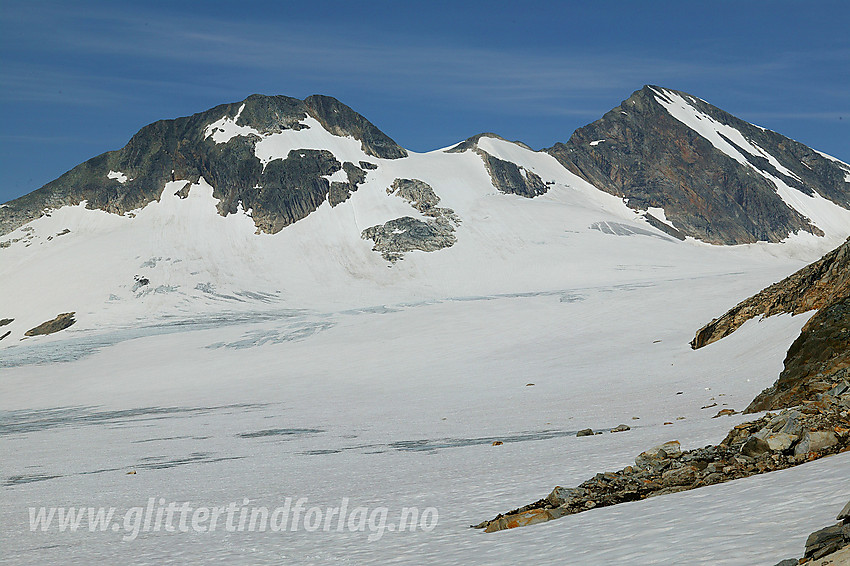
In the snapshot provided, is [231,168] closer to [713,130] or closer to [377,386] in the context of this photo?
[377,386]

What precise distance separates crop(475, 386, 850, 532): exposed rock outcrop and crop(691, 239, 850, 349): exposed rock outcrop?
49.7 ft

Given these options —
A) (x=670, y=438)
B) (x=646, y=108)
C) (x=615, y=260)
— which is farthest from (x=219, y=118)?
(x=670, y=438)

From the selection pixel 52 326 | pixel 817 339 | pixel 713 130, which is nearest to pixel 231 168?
pixel 52 326

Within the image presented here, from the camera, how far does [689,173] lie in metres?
142

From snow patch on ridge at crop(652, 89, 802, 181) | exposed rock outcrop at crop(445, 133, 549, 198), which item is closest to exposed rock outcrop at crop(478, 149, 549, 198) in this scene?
exposed rock outcrop at crop(445, 133, 549, 198)

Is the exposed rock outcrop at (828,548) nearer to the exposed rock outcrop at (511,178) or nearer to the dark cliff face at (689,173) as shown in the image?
the exposed rock outcrop at (511,178)

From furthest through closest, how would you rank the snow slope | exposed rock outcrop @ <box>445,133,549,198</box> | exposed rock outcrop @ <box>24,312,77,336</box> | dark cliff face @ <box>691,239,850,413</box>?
exposed rock outcrop @ <box>445,133,549,198</box> < exposed rock outcrop @ <box>24,312,77,336</box> < dark cliff face @ <box>691,239,850,413</box> < the snow slope

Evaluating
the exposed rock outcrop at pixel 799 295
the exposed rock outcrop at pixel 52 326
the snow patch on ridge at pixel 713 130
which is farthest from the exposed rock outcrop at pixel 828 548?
the snow patch on ridge at pixel 713 130

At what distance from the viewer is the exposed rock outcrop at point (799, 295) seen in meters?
26.5

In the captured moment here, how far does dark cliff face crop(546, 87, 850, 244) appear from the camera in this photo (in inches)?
5276

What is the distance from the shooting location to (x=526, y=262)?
90938 millimetres

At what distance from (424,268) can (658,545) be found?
8683cm

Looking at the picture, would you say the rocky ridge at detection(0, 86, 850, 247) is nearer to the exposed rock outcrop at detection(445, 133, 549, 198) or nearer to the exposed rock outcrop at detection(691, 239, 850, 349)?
the exposed rock outcrop at detection(445, 133, 549, 198)

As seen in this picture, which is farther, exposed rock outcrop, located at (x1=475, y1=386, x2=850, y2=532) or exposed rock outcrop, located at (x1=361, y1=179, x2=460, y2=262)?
exposed rock outcrop, located at (x1=361, y1=179, x2=460, y2=262)
